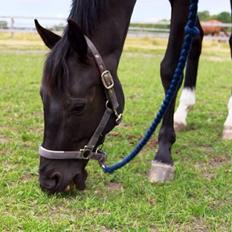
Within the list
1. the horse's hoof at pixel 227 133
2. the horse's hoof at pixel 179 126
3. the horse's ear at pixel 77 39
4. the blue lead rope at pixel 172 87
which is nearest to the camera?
the horse's ear at pixel 77 39

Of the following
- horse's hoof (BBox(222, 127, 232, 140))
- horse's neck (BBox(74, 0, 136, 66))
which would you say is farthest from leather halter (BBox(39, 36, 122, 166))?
horse's hoof (BBox(222, 127, 232, 140))

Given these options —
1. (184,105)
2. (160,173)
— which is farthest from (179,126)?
(160,173)

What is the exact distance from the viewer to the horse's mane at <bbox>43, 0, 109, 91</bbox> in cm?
223

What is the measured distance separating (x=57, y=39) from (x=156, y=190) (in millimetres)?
1009

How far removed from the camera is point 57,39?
246 cm

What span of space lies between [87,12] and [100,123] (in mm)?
569

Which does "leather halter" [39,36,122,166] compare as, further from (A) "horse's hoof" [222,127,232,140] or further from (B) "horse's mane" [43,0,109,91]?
(A) "horse's hoof" [222,127,232,140]

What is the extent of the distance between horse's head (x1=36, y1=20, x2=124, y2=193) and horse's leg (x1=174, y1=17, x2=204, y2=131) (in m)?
2.15

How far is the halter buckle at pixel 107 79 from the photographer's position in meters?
2.33

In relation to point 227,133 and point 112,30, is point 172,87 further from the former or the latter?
point 227,133

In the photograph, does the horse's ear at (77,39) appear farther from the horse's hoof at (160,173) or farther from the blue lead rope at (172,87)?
the horse's hoof at (160,173)

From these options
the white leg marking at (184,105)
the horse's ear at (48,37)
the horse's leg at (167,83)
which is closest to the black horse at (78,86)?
the horse's ear at (48,37)

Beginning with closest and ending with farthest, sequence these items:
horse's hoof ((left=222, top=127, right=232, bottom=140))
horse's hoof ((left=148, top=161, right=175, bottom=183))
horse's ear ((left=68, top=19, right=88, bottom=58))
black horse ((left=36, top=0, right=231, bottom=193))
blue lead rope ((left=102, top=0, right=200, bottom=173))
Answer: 1. horse's ear ((left=68, top=19, right=88, bottom=58))
2. black horse ((left=36, top=0, right=231, bottom=193))
3. blue lead rope ((left=102, top=0, right=200, bottom=173))
4. horse's hoof ((left=148, top=161, right=175, bottom=183))
5. horse's hoof ((left=222, top=127, right=232, bottom=140))

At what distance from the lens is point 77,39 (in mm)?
2219
